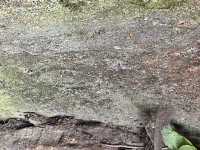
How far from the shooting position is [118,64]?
1420 mm

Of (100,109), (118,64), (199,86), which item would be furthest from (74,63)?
(199,86)

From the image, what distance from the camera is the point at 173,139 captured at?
1547 millimetres

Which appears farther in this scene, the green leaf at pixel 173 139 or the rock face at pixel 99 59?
the green leaf at pixel 173 139

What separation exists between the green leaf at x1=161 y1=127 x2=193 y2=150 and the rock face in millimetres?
94

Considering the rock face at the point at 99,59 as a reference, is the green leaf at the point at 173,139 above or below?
below

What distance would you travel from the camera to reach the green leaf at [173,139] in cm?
155

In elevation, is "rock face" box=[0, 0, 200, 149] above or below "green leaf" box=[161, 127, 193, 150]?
above

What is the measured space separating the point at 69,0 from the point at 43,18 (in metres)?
0.09

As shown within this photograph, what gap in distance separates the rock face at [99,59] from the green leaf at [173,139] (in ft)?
0.31

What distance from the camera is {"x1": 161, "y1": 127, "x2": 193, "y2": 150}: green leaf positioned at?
5.08ft

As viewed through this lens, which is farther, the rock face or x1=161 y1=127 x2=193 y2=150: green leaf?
x1=161 y1=127 x2=193 y2=150: green leaf

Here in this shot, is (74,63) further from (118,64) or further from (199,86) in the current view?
(199,86)

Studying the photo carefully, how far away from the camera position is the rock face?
128cm

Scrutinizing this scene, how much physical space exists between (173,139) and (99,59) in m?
0.40
